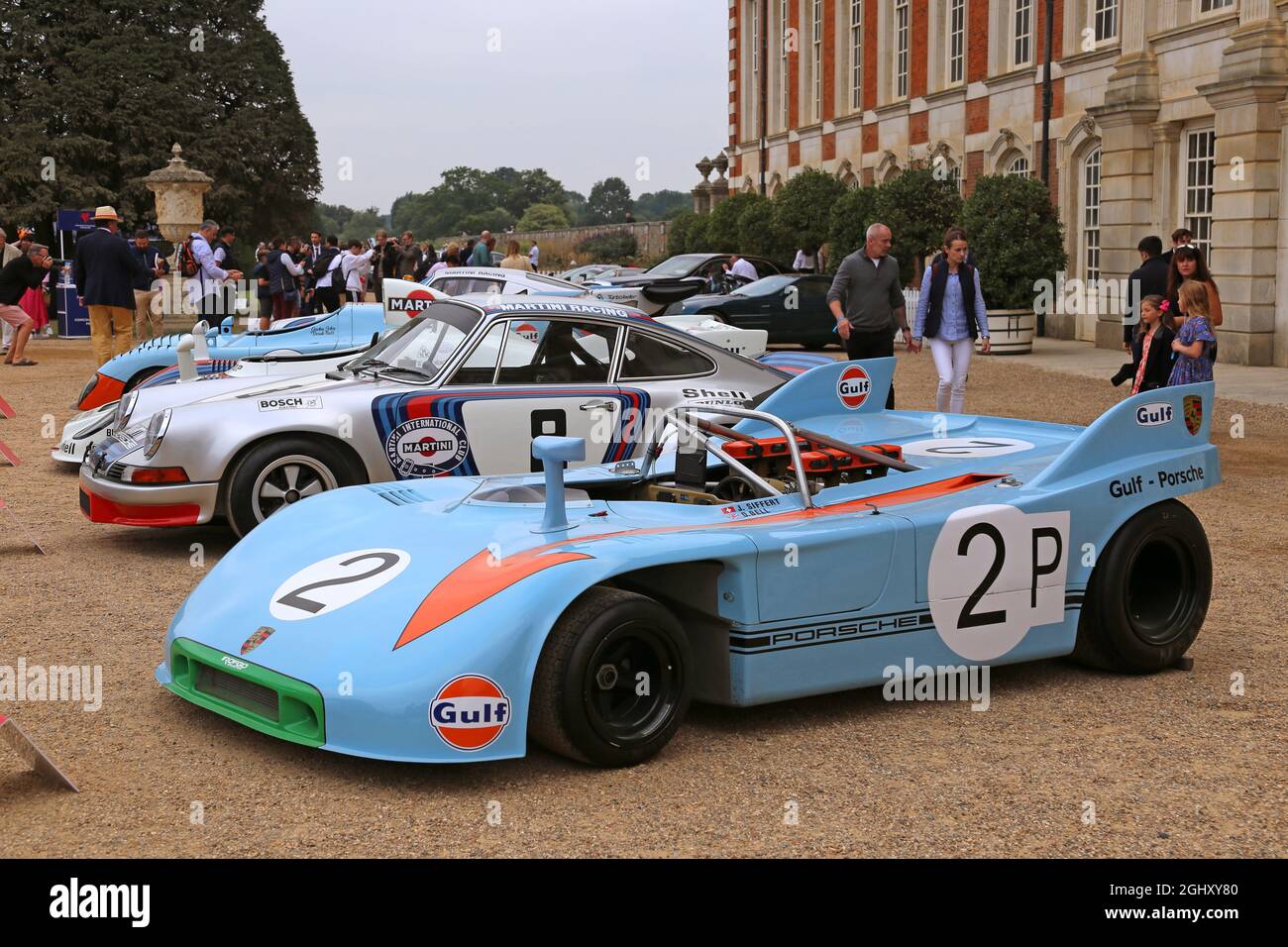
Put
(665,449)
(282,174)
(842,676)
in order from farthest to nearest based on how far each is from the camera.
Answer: (282,174), (665,449), (842,676)

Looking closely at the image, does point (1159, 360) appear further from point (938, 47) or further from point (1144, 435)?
point (938, 47)

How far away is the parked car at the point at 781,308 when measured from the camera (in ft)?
77.5

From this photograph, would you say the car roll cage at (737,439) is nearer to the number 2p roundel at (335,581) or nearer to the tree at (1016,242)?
A: the number 2p roundel at (335,581)

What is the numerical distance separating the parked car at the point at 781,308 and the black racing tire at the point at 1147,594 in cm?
1742

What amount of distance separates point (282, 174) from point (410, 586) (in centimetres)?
5114

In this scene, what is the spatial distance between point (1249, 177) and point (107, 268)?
14059 mm

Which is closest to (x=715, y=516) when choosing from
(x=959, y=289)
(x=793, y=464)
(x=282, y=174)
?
(x=793, y=464)

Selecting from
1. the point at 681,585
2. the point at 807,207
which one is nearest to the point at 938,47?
the point at 807,207

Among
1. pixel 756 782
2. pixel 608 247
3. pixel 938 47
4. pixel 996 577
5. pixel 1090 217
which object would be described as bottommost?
pixel 756 782

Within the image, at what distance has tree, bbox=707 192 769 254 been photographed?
120 ft

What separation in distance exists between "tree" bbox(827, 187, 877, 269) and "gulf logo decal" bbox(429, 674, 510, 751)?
24638 millimetres

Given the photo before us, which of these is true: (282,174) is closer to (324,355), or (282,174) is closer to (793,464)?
(324,355)

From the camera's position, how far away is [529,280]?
16.6m

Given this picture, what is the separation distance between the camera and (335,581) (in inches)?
201
